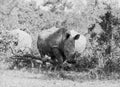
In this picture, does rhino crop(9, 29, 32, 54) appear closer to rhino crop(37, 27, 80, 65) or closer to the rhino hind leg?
rhino crop(37, 27, 80, 65)

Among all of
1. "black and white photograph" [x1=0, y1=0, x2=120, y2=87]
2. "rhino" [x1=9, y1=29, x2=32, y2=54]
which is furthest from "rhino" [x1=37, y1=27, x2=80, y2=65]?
"rhino" [x1=9, y1=29, x2=32, y2=54]

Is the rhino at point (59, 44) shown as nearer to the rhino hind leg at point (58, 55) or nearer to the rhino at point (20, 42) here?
the rhino hind leg at point (58, 55)

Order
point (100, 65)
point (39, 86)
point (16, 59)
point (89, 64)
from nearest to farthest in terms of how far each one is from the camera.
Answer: point (39, 86), point (100, 65), point (89, 64), point (16, 59)

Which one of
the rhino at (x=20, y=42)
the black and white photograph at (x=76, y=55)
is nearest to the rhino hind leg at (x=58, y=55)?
the black and white photograph at (x=76, y=55)

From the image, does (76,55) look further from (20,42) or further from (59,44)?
(20,42)

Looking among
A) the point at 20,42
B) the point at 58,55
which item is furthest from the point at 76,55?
the point at 20,42

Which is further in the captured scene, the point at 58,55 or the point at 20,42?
the point at 20,42

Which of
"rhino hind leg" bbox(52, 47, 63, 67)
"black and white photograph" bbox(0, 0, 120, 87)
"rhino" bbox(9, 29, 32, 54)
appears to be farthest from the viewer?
"rhino" bbox(9, 29, 32, 54)

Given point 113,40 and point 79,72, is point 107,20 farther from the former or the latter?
point 79,72

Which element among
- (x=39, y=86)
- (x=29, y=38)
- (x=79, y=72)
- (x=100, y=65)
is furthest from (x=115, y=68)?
(x=29, y=38)

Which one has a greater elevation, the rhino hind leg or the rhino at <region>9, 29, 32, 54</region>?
the rhino at <region>9, 29, 32, 54</region>

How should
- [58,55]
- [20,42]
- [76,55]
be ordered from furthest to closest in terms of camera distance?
1. [20,42]
2. [76,55]
3. [58,55]

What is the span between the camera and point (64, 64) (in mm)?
12578

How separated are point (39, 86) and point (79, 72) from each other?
4556mm
